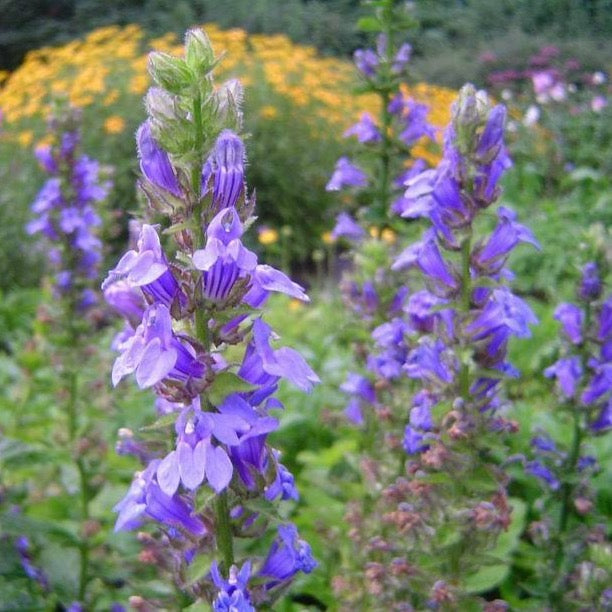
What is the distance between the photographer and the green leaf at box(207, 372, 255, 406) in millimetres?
1247

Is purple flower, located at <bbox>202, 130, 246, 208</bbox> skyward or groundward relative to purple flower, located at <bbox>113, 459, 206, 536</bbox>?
skyward

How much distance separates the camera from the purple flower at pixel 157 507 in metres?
1.33

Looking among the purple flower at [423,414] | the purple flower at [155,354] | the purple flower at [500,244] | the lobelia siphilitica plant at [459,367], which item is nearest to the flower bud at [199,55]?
the purple flower at [155,354]

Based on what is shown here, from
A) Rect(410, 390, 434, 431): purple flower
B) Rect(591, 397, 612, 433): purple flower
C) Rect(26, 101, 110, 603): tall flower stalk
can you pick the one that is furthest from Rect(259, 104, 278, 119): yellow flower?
Rect(410, 390, 434, 431): purple flower

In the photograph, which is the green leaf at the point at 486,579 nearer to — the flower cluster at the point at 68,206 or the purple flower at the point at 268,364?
the purple flower at the point at 268,364

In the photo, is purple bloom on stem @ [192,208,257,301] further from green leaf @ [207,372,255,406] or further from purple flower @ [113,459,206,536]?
purple flower @ [113,459,206,536]

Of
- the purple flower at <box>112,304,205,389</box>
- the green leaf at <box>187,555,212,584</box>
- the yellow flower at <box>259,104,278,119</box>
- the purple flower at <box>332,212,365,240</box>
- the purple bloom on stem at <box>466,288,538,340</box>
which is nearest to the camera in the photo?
the purple flower at <box>112,304,205,389</box>

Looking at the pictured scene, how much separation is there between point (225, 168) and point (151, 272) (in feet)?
0.55

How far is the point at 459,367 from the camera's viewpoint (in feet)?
6.07

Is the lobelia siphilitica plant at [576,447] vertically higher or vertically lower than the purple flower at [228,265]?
lower

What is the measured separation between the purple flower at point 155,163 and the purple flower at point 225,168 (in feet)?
0.16

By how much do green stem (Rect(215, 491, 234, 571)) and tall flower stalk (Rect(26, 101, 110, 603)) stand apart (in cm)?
164

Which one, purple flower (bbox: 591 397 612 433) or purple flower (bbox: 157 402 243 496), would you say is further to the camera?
purple flower (bbox: 591 397 612 433)

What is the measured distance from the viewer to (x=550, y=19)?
14.2 meters
